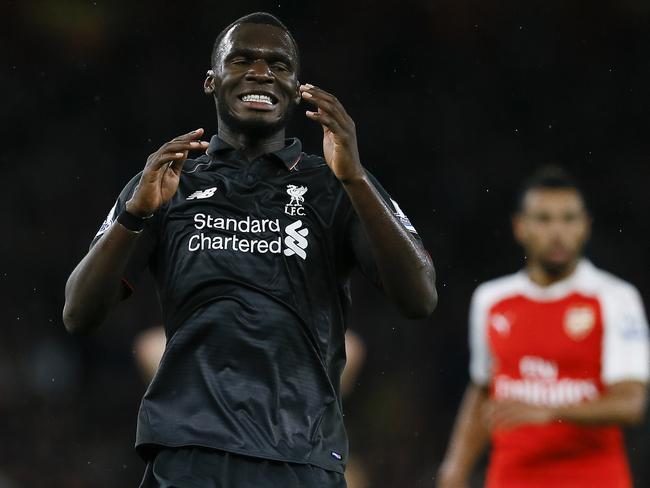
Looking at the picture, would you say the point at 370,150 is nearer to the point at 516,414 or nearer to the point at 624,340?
the point at 624,340

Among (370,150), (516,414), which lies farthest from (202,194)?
(370,150)

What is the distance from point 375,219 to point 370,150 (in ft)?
30.1

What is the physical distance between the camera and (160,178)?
3.23 m

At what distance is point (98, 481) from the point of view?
32.4 feet

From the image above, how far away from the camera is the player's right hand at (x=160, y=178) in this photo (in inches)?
126

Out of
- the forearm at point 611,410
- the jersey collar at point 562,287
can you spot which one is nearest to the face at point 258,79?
the forearm at point 611,410

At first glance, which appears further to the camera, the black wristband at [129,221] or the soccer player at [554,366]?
the soccer player at [554,366]

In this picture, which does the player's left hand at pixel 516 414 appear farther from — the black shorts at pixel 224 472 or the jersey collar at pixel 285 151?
the black shorts at pixel 224 472

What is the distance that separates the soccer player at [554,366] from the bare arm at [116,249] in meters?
2.40

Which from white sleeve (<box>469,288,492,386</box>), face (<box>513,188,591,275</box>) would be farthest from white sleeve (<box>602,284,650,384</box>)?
white sleeve (<box>469,288,492,386</box>)

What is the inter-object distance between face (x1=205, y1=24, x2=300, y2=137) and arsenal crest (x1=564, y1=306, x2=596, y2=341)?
2.44m

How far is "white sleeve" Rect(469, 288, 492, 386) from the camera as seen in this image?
595 cm

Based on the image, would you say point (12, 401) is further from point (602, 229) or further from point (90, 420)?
point (602, 229)

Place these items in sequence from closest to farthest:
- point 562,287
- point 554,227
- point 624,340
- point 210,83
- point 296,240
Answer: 1. point 296,240
2. point 210,83
3. point 624,340
4. point 562,287
5. point 554,227
